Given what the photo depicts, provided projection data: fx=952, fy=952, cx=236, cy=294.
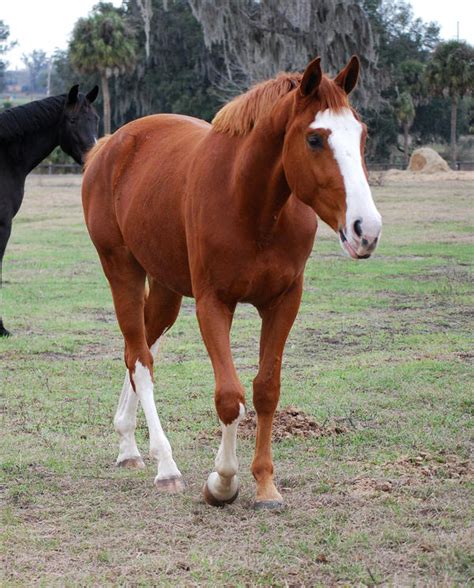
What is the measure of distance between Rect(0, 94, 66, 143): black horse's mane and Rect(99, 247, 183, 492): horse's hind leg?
14.0ft

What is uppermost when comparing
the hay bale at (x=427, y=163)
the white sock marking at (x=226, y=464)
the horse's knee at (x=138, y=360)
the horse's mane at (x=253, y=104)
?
the horse's mane at (x=253, y=104)

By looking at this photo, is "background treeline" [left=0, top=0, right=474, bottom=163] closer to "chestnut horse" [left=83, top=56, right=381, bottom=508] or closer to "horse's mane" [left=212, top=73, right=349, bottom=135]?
"chestnut horse" [left=83, top=56, right=381, bottom=508]

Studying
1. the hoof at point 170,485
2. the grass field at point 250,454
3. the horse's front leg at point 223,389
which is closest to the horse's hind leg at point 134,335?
the hoof at point 170,485

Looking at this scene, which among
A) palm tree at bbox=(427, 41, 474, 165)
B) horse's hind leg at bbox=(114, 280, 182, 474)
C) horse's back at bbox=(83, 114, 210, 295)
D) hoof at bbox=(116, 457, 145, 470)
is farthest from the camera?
palm tree at bbox=(427, 41, 474, 165)

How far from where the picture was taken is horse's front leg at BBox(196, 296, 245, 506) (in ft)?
14.1

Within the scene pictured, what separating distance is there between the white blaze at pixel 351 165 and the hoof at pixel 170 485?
1.79 metres

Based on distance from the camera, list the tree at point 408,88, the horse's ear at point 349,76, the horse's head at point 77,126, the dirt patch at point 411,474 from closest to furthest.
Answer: the horse's ear at point 349,76 < the dirt patch at point 411,474 < the horse's head at point 77,126 < the tree at point 408,88

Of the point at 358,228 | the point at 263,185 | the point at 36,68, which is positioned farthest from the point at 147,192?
the point at 36,68

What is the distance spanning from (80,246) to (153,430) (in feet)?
43.6

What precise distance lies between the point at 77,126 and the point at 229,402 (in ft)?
19.7

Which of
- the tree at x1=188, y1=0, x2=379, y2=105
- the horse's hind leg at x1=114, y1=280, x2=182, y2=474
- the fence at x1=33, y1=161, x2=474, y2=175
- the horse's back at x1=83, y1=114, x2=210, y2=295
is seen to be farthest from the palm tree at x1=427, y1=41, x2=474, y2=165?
the horse's hind leg at x1=114, y1=280, x2=182, y2=474

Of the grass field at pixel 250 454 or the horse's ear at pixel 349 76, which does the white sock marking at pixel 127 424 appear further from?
the horse's ear at pixel 349 76

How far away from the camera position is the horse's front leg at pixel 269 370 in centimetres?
453

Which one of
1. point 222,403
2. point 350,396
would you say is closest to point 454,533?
point 222,403
